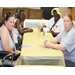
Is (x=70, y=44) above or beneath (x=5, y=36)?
beneath

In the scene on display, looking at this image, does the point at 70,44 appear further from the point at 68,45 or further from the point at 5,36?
the point at 5,36

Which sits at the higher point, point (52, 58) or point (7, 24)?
point (7, 24)

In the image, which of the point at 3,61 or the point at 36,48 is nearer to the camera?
the point at 3,61

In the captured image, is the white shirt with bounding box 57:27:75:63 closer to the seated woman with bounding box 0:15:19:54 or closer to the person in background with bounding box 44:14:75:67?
the person in background with bounding box 44:14:75:67

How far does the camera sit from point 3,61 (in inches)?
65.7

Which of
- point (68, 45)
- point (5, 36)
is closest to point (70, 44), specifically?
point (68, 45)

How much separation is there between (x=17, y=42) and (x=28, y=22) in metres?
1.66

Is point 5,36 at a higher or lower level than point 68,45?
higher

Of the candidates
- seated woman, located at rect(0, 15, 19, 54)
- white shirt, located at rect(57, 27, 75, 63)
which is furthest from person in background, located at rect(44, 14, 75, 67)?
seated woman, located at rect(0, 15, 19, 54)

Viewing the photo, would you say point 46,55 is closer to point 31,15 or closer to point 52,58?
point 52,58
